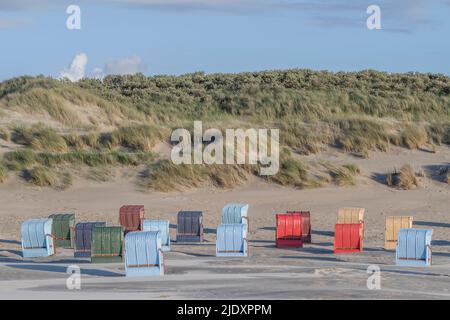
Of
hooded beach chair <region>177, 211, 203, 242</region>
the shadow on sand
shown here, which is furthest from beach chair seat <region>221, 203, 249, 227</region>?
the shadow on sand

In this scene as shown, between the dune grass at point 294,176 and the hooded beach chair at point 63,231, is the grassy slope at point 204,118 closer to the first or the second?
the dune grass at point 294,176

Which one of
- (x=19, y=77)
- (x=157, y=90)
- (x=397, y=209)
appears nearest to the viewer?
(x=397, y=209)

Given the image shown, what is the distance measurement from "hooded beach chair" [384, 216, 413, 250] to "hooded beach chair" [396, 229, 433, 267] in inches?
96.5

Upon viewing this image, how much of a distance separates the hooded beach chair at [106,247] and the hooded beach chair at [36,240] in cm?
168

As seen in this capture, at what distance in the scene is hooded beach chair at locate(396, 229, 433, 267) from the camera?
2056 centimetres

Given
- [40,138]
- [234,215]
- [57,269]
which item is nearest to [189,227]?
[234,215]

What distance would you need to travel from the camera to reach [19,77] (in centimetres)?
4606

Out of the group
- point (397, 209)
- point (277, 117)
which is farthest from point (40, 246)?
point (277, 117)

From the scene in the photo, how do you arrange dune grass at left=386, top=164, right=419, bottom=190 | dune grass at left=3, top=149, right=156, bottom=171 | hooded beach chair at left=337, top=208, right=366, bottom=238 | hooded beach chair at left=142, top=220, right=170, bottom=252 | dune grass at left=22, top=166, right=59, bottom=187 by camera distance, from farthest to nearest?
1. dune grass at left=3, top=149, right=156, bottom=171
2. dune grass at left=22, top=166, right=59, bottom=187
3. dune grass at left=386, top=164, right=419, bottom=190
4. hooded beach chair at left=337, top=208, right=366, bottom=238
5. hooded beach chair at left=142, top=220, right=170, bottom=252

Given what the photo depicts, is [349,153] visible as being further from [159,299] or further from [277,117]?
[159,299]

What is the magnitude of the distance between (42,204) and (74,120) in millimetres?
9416

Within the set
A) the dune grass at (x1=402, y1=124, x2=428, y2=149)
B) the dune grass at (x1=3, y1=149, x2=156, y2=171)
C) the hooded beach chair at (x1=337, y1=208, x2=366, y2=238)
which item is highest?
the dune grass at (x1=402, y1=124, x2=428, y2=149)

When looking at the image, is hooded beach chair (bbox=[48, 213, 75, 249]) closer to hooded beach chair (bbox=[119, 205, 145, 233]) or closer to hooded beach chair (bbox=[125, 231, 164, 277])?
hooded beach chair (bbox=[119, 205, 145, 233])

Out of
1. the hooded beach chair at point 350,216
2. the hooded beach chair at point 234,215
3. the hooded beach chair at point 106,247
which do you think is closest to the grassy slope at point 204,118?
the hooded beach chair at point 234,215
